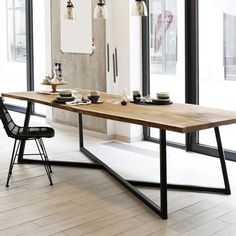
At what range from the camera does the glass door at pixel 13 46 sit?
334 inches

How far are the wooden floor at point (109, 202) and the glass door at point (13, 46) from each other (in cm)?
374

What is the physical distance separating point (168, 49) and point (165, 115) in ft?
7.76

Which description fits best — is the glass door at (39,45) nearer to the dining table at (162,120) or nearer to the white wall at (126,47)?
the white wall at (126,47)

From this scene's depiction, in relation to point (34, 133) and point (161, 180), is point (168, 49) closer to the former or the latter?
point (34, 133)

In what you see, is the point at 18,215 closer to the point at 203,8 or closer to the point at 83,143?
the point at 83,143

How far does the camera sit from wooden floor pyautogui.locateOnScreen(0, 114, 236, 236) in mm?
3236

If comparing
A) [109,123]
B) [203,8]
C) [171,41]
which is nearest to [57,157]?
[109,123]

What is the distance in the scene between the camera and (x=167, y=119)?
3.39m

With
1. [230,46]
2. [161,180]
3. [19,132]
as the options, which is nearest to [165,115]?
[161,180]

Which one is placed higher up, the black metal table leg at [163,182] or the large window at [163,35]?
the large window at [163,35]

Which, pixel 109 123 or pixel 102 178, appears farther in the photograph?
pixel 109 123

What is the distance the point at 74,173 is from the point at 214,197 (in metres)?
1.49

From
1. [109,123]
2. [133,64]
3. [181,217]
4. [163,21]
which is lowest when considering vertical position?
[181,217]

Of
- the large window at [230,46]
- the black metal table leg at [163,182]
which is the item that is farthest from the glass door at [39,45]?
the black metal table leg at [163,182]
